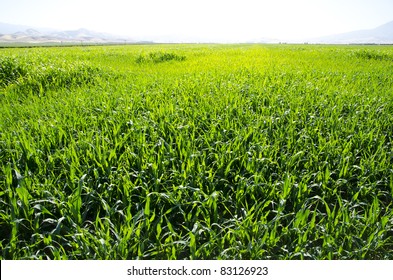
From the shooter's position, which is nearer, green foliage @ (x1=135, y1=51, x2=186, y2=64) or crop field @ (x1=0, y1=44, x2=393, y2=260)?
crop field @ (x1=0, y1=44, x2=393, y2=260)

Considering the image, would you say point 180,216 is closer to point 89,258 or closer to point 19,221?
point 89,258

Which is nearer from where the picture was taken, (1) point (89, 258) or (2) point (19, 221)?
(1) point (89, 258)

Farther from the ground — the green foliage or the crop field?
the green foliage

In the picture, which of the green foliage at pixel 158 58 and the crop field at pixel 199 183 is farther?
Answer: the green foliage at pixel 158 58

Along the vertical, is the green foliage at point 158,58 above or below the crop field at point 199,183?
above

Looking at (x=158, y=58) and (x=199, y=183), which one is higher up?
(x=158, y=58)

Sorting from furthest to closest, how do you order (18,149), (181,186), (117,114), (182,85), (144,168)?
(182,85), (117,114), (18,149), (144,168), (181,186)

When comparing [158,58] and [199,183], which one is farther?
[158,58]

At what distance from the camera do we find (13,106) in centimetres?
625

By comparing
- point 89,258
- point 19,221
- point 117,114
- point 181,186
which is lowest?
point 89,258
